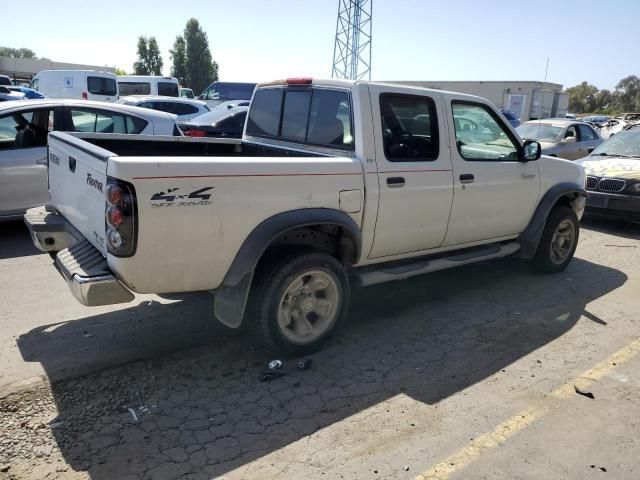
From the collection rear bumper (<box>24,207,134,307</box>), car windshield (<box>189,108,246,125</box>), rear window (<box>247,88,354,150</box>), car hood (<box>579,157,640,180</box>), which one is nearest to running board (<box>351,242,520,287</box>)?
rear window (<box>247,88,354,150</box>)

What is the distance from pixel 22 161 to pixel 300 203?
14.6 ft

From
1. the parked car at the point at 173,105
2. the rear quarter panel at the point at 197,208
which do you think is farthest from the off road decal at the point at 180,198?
the parked car at the point at 173,105

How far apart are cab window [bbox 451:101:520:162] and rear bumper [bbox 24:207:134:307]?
3058mm

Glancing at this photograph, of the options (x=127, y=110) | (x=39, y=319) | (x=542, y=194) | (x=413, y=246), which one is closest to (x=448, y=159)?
(x=413, y=246)

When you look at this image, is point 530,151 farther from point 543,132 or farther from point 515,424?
point 543,132

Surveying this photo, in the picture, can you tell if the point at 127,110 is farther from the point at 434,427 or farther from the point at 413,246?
the point at 434,427

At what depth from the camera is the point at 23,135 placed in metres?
6.44

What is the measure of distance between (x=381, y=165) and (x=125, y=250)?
1965mm

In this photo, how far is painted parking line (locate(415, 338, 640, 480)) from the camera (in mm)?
2760

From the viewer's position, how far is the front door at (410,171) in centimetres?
403

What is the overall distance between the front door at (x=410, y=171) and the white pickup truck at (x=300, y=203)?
1cm

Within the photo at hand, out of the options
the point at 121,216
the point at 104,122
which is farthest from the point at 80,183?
the point at 104,122

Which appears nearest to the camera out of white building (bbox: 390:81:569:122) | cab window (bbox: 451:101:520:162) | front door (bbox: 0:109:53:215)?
cab window (bbox: 451:101:520:162)

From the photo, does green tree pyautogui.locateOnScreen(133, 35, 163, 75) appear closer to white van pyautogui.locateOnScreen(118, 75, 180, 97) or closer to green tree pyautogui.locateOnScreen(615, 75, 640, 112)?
white van pyautogui.locateOnScreen(118, 75, 180, 97)
